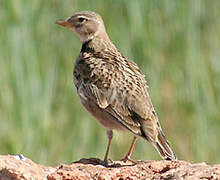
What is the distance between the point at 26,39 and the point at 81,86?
205 cm

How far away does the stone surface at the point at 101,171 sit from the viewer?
368cm

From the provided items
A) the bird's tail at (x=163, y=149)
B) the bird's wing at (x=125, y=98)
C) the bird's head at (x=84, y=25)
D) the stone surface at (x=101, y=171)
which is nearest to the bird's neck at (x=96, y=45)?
the bird's head at (x=84, y=25)

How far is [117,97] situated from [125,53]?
2.51 meters

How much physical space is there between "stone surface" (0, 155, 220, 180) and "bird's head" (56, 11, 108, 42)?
2.38 meters

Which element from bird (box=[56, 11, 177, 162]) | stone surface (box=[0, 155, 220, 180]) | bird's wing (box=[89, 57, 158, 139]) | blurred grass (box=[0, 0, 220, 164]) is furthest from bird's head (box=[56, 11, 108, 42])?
stone surface (box=[0, 155, 220, 180])

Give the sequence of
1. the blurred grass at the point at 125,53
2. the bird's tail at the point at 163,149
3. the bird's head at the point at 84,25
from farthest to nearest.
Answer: the blurred grass at the point at 125,53
the bird's head at the point at 84,25
the bird's tail at the point at 163,149

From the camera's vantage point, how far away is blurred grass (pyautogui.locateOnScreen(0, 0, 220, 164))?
294 inches

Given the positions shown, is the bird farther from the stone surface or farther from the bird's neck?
the stone surface

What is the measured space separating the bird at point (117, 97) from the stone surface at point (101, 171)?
0.72 m

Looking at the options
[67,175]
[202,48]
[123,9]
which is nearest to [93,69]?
[67,175]

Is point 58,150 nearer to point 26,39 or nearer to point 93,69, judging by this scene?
point 26,39

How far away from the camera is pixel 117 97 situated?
5.32 meters

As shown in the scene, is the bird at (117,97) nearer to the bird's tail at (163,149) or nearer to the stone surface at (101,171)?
the bird's tail at (163,149)

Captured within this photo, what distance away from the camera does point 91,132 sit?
798 centimetres
